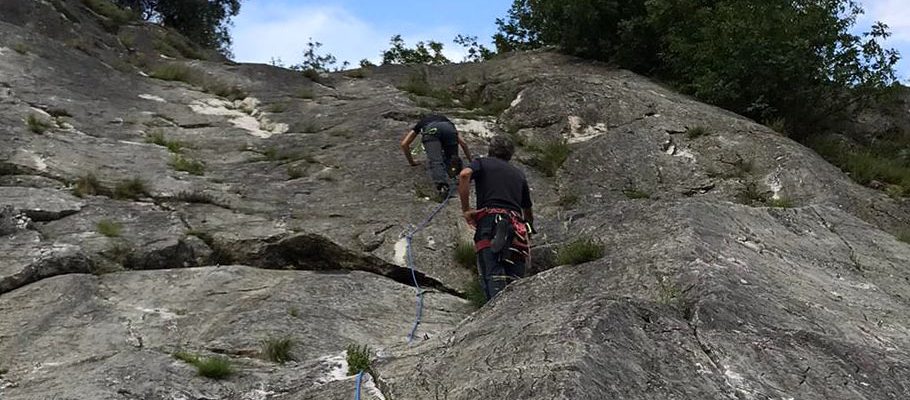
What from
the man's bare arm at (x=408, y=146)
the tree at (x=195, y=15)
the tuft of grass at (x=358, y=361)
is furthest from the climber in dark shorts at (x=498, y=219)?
the tree at (x=195, y=15)

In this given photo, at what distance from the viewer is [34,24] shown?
54.9ft

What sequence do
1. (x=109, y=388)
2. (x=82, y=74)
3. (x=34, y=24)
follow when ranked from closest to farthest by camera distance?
(x=109, y=388) → (x=82, y=74) → (x=34, y=24)

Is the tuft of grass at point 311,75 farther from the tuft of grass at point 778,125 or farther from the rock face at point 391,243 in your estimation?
the tuft of grass at point 778,125

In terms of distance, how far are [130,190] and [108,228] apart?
124 cm

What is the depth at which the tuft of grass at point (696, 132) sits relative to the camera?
1313cm

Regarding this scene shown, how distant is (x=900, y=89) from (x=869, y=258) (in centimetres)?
831

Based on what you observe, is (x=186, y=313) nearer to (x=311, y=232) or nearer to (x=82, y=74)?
(x=311, y=232)

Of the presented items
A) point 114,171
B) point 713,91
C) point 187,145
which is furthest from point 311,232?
point 713,91

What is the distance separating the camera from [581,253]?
7.21m

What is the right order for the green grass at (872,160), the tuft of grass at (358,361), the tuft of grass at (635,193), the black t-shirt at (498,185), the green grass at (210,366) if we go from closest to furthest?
1. the tuft of grass at (358,361)
2. the green grass at (210,366)
3. the black t-shirt at (498,185)
4. the tuft of grass at (635,193)
5. the green grass at (872,160)

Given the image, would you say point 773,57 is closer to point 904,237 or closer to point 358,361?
point 904,237

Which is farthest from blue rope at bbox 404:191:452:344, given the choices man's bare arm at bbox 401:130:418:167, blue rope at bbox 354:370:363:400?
blue rope at bbox 354:370:363:400

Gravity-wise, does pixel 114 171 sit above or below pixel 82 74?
below

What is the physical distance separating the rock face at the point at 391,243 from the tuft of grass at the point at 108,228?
2 cm
